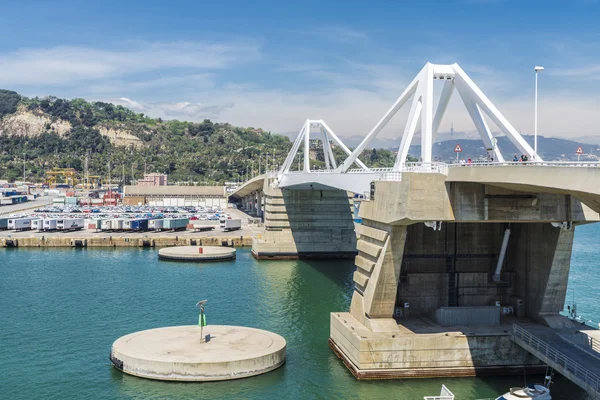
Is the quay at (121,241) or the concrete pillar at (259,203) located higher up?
the concrete pillar at (259,203)

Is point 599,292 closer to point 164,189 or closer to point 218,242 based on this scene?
point 218,242

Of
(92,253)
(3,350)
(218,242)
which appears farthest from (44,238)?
(3,350)

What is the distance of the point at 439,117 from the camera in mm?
43531

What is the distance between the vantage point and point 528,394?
102 feet

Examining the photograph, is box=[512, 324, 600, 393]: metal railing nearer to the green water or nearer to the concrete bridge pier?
the concrete bridge pier

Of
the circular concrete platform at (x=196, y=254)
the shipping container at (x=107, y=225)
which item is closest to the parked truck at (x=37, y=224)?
the shipping container at (x=107, y=225)

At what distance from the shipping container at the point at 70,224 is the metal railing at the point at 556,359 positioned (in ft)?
254

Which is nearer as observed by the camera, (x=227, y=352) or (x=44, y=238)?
(x=227, y=352)

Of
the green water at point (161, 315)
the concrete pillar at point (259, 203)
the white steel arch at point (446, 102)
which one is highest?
the white steel arch at point (446, 102)

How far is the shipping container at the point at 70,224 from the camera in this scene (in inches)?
3912

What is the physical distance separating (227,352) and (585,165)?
19.1 metres

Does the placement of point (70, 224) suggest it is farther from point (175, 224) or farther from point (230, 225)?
point (230, 225)

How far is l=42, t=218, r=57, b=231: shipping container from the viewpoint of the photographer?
98.8 metres

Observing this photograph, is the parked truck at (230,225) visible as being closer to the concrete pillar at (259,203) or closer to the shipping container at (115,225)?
the shipping container at (115,225)
